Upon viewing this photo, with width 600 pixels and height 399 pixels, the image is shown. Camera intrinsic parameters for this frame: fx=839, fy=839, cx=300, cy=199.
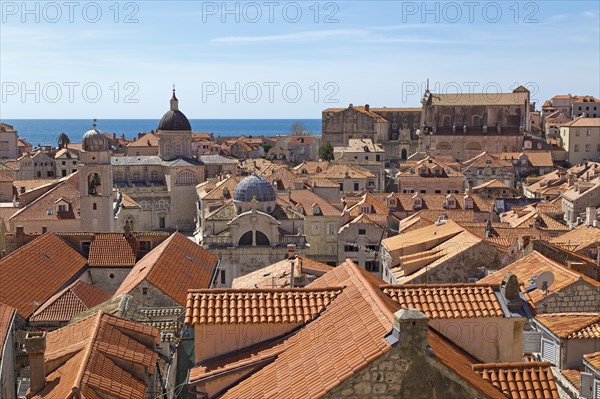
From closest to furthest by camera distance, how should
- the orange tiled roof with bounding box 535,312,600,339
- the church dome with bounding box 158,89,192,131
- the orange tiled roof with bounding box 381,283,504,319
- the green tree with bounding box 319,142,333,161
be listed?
the orange tiled roof with bounding box 381,283,504,319
the orange tiled roof with bounding box 535,312,600,339
the church dome with bounding box 158,89,192,131
the green tree with bounding box 319,142,333,161

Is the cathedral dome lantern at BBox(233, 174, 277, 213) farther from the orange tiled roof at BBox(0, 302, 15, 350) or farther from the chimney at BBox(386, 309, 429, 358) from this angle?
the chimney at BBox(386, 309, 429, 358)

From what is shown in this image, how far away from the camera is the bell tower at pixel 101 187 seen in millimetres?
41000

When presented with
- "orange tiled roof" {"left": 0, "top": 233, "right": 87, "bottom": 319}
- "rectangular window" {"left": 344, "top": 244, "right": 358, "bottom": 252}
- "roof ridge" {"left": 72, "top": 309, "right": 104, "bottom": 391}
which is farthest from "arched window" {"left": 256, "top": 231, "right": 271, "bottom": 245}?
"roof ridge" {"left": 72, "top": 309, "right": 104, "bottom": 391}

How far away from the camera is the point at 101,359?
15359mm

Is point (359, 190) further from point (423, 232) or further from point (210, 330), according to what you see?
point (210, 330)

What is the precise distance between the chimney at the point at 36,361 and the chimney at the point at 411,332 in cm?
778

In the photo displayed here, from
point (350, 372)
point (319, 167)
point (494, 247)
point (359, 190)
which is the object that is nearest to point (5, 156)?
point (319, 167)

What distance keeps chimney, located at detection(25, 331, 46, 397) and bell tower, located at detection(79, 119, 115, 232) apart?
26322 millimetres

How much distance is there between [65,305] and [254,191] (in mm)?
19042

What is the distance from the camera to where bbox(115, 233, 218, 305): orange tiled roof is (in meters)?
24.7

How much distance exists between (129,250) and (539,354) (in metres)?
17.8

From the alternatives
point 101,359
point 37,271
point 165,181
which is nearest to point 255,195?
point 37,271

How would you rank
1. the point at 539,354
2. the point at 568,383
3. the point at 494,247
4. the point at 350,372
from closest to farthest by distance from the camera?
the point at 350,372 → the point at 568,383 → the point at 539,354 → the point at 494,247

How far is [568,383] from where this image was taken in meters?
16.8
